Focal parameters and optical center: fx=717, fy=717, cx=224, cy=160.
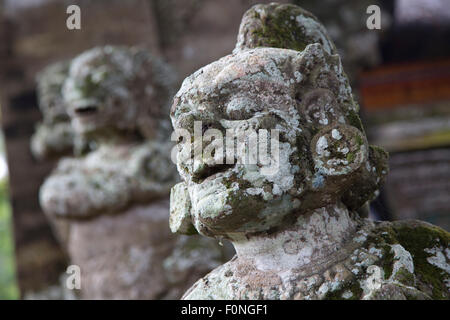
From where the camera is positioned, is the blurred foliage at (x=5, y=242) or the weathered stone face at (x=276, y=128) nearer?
the weathered stone face at (x=276, y=128)

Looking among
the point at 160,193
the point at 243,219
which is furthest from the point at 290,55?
the point at 160,193

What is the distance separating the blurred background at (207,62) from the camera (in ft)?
15.9

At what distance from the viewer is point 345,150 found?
187 cm

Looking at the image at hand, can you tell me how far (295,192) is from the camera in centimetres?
186

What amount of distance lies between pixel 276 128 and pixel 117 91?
5.85ft

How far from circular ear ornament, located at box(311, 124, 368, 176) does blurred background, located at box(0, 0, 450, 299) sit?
7.88ft

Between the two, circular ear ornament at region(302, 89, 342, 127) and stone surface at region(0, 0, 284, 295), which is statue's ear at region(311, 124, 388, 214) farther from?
stone surface at region(0, 0, 284, 295)

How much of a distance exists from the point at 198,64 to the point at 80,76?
1.38 m

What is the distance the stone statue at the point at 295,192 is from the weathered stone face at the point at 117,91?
4.98ft

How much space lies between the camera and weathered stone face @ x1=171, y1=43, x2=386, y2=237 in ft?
6.03

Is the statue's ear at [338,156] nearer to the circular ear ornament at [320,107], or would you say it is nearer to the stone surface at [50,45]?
the circular ear ornament at [320,107]
